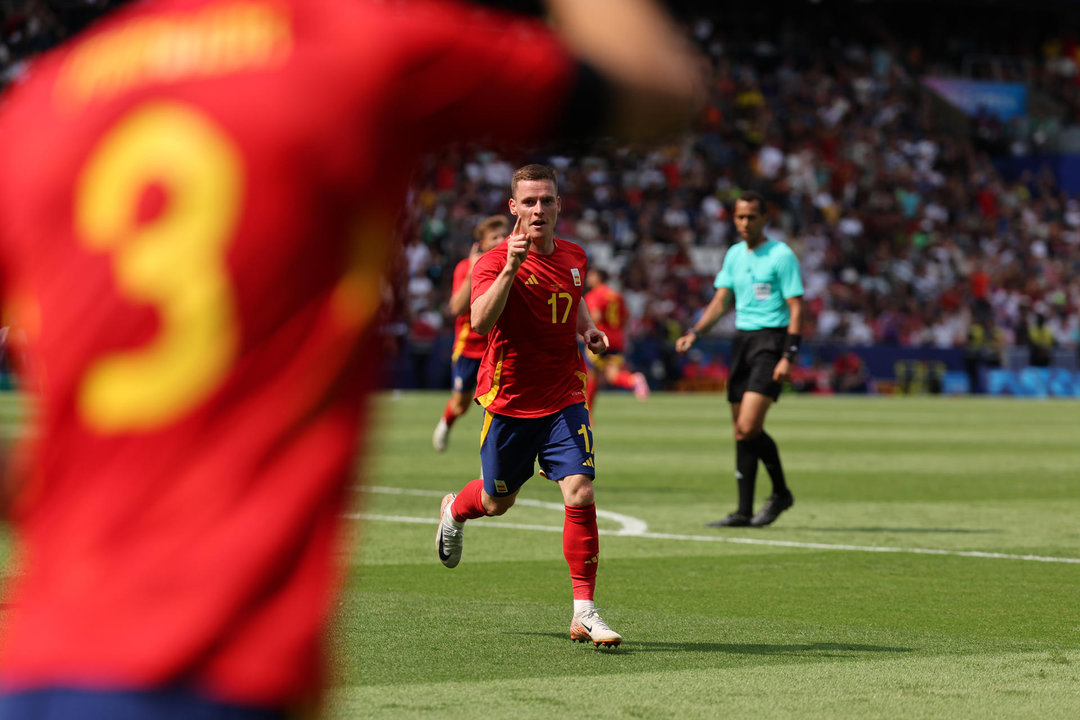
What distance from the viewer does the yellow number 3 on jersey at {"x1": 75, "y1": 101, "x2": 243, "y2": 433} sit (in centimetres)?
192

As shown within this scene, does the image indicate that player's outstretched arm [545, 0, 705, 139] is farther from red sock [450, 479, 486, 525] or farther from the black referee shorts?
the black referee shorts

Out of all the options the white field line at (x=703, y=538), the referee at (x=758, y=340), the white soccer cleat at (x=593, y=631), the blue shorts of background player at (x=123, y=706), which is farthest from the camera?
the referee at (x=758, y=340)

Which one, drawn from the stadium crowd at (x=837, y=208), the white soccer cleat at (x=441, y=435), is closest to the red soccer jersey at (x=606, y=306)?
the white soccer cleat at (x=441, y=435)

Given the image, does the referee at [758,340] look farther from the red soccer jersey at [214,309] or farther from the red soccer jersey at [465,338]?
the red soccer jersey at [214,309]

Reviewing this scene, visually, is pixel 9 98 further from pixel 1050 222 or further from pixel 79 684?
pixel 1050 222

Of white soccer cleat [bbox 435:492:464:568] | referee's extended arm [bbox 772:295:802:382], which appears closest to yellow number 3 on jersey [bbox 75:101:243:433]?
white soccer cleat [bbox 435:492:464:568]

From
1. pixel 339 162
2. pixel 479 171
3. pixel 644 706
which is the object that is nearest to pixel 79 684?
pixel 339 162

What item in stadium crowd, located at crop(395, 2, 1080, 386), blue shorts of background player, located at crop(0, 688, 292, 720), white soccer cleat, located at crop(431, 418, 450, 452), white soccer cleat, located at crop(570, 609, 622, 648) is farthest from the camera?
stadium crowd, located at crop(395, 2, 1080, 386)

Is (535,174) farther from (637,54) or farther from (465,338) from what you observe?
(465,338)

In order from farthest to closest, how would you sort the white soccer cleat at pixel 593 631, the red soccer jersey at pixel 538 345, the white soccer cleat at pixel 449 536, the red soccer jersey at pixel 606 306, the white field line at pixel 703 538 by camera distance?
the red soccer jersey at pixel 606 306, the white field line at pixel 703 538, the white soccer cleat at pixel 449 536, the red soccer jersey at pixel 538 345, the white soccer cleat at pixel 593 631

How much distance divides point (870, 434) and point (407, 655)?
1687 cm

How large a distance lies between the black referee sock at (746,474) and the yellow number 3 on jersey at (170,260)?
31.2 feet

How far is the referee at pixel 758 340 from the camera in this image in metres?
11.2

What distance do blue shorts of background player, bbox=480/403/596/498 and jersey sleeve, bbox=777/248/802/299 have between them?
433 cm
